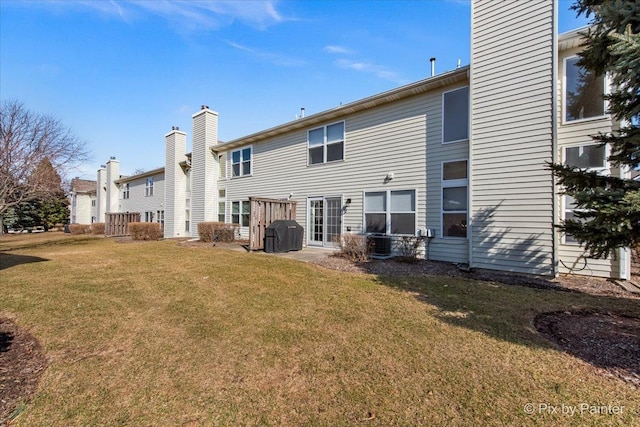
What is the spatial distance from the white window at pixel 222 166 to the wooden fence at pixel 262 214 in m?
6.76

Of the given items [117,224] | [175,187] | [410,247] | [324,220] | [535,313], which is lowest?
[535,313]

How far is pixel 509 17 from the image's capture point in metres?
7.81

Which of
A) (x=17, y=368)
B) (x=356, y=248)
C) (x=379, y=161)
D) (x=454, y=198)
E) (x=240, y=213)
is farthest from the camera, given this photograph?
(x=240, y=213)

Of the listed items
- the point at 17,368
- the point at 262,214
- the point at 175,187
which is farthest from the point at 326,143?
the point at 175,187

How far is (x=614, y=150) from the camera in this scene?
3.74m

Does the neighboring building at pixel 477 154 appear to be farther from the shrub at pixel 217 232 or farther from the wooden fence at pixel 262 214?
the shrub at pixel 217 232

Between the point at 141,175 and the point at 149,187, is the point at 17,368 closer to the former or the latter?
the point at 149,187

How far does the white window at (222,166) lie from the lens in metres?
18.3

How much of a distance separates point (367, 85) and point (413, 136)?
4195mm

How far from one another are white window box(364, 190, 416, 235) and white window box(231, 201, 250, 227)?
7.90 meters

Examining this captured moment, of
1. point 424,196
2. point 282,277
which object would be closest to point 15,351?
point 282,277

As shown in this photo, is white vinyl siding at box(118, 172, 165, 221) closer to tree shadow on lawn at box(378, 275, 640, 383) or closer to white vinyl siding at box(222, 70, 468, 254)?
white vinyl siding at box(222, 70, 468, 254)

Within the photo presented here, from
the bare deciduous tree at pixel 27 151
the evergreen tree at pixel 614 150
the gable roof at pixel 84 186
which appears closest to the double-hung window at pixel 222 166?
the bare deciduous tree at pixel 27 151

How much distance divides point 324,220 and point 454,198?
5.42 metres
